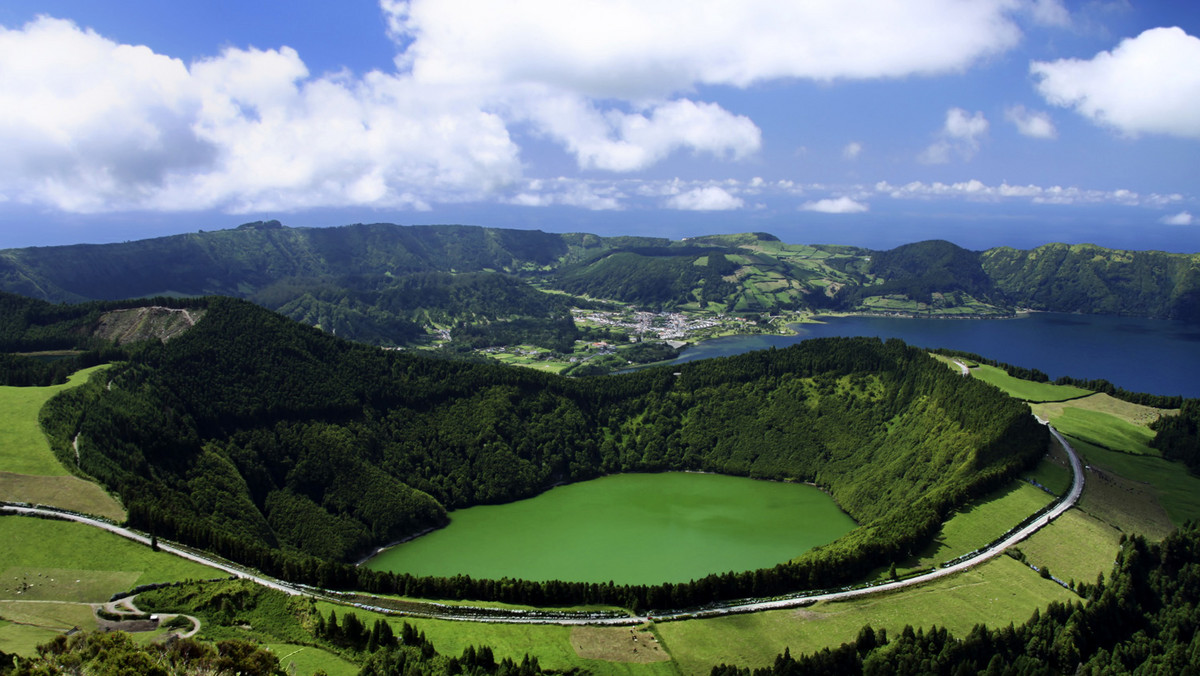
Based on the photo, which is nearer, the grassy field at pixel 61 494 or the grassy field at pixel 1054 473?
the grassy field at pixel 61 494

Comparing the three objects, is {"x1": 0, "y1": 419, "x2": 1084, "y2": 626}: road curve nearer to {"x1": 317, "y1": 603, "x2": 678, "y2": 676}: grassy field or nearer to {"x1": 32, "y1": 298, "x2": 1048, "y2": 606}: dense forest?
{"x1": 317, "y1": 603, "x2": 678, "y2": 676}: grassy field

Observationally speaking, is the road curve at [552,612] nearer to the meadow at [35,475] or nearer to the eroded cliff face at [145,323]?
the meadow at [35,475]

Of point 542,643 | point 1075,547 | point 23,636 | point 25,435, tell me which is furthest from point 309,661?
point 1075,547

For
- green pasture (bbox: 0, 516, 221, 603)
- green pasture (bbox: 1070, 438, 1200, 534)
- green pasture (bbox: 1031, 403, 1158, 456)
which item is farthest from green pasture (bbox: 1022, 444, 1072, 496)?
green pasture (bbox: 0, 516, 221, 603)

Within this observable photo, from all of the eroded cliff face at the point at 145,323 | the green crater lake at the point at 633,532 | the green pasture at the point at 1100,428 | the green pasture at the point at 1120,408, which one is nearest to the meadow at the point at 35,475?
the green crater lake at the point at 633,532

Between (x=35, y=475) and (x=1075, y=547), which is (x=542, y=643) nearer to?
(x=1075, y=547)
